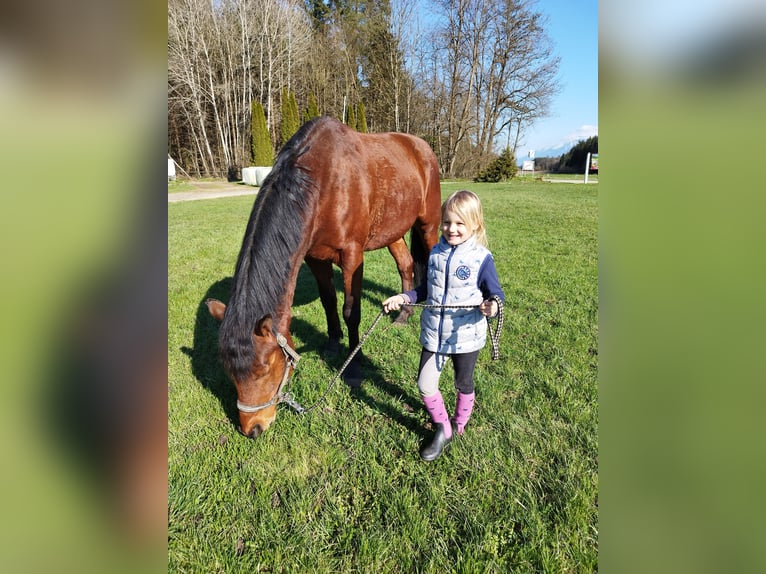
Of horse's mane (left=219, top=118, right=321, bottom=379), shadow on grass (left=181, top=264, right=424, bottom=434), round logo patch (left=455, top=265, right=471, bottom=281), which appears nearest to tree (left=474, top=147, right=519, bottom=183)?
shadow on grass (left=181, top=264, right=424, bottom=434)

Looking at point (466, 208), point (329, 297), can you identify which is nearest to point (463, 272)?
point (466, 208)

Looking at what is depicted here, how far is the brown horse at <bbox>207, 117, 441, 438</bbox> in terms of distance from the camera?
233cm

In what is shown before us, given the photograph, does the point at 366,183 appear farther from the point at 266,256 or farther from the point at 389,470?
the point at 389,470

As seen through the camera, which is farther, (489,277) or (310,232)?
(310,232)

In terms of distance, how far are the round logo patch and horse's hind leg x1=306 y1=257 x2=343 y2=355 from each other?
1672 mm

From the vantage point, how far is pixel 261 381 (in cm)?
239

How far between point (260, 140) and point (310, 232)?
24.5 metres

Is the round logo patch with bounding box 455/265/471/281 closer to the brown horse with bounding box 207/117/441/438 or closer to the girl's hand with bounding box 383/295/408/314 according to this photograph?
the girl's hand with bounding box 383/295/408/314

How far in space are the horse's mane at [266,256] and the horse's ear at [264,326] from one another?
1.3 inches

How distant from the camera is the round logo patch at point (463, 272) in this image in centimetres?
227
